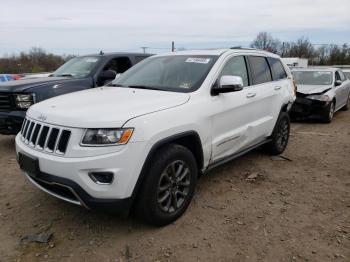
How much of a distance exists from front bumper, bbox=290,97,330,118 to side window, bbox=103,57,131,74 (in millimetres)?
4449

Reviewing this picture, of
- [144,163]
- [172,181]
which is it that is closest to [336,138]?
[172,181]

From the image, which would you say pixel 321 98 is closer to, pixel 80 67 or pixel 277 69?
pixel 277 69

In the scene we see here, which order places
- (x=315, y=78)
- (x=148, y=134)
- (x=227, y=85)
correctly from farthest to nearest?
(x=315, y=78) < (x=227, y=85) < (x=148, y=134)

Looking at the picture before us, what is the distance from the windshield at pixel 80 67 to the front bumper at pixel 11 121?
163 cm

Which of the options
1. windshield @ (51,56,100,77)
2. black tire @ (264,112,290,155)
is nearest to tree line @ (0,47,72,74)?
windshield @ (51,56,100,77)

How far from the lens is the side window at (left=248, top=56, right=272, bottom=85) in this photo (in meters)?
4.87

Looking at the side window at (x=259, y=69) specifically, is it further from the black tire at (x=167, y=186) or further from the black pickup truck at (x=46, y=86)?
the black pickup truck at (x=46, y=86)

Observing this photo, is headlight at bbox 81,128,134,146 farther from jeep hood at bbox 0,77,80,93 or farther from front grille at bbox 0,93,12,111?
front grille at bbox 0,93,12,111

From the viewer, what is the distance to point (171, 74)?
165 inches

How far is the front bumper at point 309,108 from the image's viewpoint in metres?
8.72

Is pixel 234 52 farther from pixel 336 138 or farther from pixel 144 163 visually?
pixel 336 138

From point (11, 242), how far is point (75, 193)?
904 mm

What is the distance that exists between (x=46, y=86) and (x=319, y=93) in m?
6.62

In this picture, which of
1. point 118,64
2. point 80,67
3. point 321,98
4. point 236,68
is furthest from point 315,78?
point 80,67
